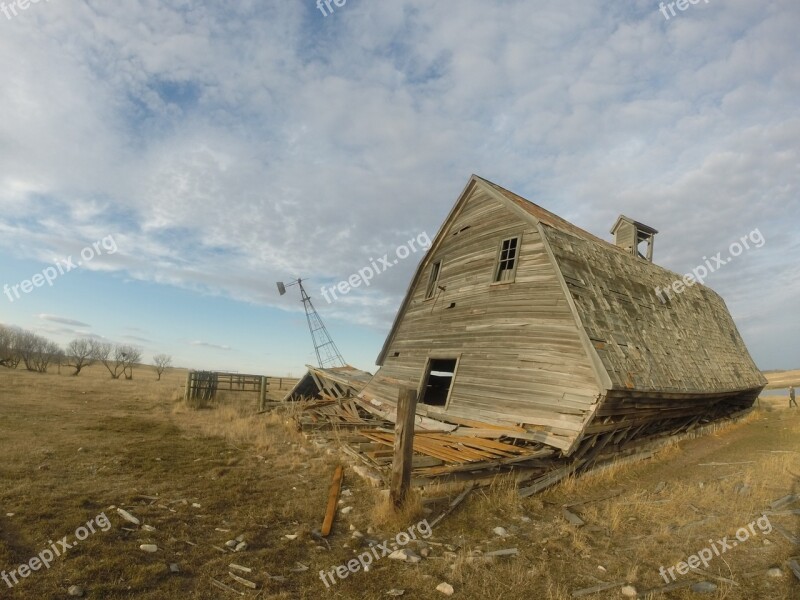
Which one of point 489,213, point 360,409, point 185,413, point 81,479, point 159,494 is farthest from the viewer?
point 185,413

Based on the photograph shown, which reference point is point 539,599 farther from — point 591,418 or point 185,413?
point 185,413

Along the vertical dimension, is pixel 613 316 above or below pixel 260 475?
above

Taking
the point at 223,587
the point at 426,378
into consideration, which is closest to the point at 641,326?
the point at 426,378

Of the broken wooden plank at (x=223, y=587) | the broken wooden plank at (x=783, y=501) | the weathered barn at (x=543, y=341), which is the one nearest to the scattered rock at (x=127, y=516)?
the broken wooden plank at (x=223, y=587)

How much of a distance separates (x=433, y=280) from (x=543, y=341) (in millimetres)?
5691

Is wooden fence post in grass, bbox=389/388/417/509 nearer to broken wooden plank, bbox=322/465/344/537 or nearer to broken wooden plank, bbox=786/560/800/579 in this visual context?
broken wooden plank, bbox=322/465/344/537

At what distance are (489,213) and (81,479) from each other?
12.2m

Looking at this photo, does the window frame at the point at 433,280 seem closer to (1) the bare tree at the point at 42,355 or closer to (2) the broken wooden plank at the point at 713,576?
(2) the broken wooden plank at the point at 713,576

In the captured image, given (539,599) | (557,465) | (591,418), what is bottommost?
(539,599)

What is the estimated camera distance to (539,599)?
14.8ft

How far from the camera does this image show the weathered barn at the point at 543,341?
29.5 feet

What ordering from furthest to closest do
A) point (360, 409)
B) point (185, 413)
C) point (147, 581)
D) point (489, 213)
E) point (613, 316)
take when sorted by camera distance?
point (185, 413)
point (360, 409)
point (489, 213)
point (613, 316)
point (147, 581)

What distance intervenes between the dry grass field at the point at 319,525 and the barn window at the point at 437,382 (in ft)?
13.6

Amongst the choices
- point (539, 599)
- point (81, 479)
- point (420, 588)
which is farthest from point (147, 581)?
point (81, 479)
